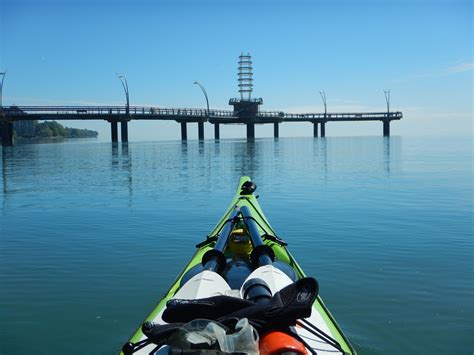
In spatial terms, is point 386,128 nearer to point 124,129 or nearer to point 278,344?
point 124,129

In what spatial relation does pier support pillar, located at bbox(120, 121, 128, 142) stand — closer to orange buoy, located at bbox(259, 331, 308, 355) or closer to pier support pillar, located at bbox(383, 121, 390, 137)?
pier support pillar, located at bbox(383, 121, 390, 137)

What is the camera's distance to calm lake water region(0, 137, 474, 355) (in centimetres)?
641

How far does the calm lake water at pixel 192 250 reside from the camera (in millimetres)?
6406

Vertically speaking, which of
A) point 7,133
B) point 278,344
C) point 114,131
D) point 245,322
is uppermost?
point 114,131

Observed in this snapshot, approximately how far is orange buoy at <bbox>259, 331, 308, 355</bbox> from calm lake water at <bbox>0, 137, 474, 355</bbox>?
261 centimetres

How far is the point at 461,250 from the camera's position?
33.8 feet

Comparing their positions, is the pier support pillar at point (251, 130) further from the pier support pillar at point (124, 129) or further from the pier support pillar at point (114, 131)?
the pier support pillar at point (124, 129)

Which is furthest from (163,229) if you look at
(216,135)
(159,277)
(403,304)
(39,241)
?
(216,135)

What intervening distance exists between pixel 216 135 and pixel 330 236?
11319cm

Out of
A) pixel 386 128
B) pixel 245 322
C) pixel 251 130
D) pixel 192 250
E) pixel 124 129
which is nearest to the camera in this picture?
pixel 245 322

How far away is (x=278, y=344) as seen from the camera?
11.3 feet

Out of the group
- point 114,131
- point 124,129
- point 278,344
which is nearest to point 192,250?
point 278,344

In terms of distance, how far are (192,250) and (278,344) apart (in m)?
7.32

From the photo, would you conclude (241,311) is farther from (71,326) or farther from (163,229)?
(163,229)
